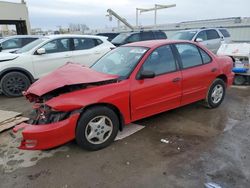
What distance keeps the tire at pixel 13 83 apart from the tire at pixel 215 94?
497 cm

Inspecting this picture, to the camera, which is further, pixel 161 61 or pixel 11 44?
pixel 11 44

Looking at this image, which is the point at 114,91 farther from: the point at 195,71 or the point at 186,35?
the point at 186,35

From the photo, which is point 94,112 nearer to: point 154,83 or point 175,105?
point 154,83

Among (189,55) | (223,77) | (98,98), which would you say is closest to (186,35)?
(223,77)

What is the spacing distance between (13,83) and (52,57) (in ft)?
4.44

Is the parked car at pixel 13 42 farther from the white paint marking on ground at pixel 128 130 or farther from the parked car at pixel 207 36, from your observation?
the white paint marking on ground at pixel 128 130

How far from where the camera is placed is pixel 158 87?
3.71 m

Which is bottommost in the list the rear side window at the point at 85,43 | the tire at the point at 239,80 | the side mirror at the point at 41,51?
the tire at the point at 239,80

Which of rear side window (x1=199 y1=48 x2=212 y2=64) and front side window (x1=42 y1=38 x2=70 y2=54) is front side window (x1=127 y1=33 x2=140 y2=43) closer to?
front side window (x1=42 y1=38 x2=70 y2=54)

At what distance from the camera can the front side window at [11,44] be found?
1002 cm

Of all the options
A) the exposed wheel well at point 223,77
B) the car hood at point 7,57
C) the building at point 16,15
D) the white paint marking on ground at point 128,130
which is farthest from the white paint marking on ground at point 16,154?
the building at point 16,15

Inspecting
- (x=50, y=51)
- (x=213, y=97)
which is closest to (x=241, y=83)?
(x=213, y=97)

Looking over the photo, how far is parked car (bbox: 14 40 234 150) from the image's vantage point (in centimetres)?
295

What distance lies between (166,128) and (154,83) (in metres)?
0.93
